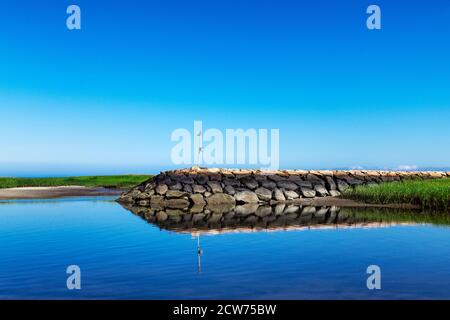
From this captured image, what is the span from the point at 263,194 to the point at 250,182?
1.12 m

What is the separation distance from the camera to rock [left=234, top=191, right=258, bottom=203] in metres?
27.8

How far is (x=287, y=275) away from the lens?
8.66 m

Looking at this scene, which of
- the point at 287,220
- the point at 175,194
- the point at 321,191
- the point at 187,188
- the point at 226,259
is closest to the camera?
the point at 226,259

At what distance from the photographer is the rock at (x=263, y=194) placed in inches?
1111

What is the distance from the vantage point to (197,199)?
2741 cm

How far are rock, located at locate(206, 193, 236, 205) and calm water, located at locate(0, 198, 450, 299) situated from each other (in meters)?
9.96

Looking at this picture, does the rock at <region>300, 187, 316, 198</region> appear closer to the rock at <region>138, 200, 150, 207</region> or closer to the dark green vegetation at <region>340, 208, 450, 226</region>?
the dark green vegetation at <region>340, 208, 450, 226</region>

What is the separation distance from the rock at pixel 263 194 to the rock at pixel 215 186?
7.46 ft

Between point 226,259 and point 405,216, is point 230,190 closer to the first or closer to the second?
point 405,216

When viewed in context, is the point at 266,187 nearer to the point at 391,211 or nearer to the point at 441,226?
the point at 391,211

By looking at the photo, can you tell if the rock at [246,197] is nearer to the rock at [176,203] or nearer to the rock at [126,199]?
the rock at [176,203]

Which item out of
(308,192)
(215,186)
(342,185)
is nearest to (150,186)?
(215,186)
